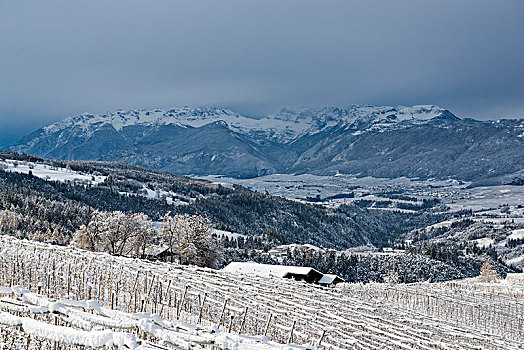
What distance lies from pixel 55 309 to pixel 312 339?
427 inches

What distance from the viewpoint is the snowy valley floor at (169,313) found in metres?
10.4

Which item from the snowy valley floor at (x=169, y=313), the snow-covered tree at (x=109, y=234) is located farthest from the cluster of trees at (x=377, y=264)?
the snowy valley floor at (x=169, y=313)

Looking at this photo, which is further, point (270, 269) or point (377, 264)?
point (377, 264)

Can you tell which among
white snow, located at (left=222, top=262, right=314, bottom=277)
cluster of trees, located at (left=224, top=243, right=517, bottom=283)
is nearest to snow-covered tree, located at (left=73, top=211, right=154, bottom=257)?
white snow, located at (left=222, top=262, right=314, bottom=277)

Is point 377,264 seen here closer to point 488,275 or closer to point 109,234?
point 488,275

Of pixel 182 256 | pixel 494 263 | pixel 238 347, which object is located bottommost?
pixel 494 263

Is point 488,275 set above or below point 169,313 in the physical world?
below

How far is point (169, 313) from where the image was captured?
2188 centimetres

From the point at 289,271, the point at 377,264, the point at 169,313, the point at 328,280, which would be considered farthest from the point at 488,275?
the point at 169,313

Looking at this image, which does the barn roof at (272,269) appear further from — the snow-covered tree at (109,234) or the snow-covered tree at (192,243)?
the snow-covered tree at (109,234)

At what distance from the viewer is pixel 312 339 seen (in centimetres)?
1845

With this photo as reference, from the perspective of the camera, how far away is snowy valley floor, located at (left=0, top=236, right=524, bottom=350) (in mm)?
10414

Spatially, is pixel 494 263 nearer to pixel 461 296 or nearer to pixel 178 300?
pixel 461 296

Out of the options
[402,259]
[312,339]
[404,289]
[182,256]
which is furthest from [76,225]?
[312,339]
